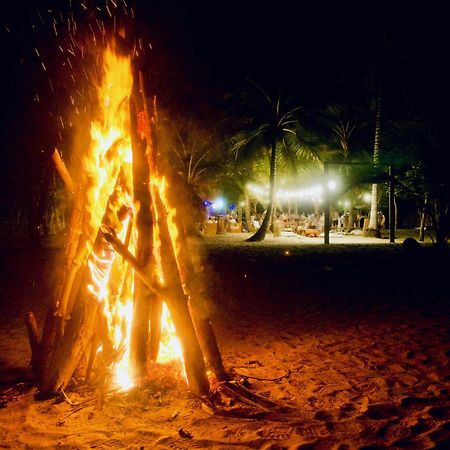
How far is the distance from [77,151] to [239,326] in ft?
11.9

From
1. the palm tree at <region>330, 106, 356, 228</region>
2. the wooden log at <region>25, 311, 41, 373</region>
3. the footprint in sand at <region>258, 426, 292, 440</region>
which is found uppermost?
the palm tree at <region>330, 106, 356, 228</region>

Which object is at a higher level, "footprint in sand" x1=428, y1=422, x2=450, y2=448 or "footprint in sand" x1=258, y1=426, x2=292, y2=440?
"footprint in sand" x1=428, y1=422, x2=450, y2=448

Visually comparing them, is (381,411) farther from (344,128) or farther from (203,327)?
(344,128)

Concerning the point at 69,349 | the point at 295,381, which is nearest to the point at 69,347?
the point at 69,349

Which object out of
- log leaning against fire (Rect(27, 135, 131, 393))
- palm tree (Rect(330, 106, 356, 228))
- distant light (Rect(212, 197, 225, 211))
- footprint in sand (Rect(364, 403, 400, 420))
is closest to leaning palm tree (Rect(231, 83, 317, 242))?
palm tree (Rect(330, 106, 356, 228))

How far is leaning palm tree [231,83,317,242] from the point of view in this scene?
23406mm

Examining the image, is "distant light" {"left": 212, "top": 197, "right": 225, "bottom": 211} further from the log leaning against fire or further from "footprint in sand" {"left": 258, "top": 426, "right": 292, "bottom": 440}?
"footprint in sand" {"left": 258, "top": 426, "right": 292, "bottom": 440}

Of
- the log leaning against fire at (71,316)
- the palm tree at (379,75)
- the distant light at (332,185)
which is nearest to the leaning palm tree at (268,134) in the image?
the distant light at (332,185)

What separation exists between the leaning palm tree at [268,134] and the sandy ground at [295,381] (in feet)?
46.4

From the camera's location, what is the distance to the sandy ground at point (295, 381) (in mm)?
3217

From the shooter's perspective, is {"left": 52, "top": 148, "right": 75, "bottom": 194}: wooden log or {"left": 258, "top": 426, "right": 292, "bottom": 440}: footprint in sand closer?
{"left": 258, "top": 426, "right": 292, "bottom": 440}: footprint in sand

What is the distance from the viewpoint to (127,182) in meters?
4.08

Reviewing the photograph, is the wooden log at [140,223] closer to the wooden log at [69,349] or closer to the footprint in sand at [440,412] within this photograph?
the wooden log at [69,349]

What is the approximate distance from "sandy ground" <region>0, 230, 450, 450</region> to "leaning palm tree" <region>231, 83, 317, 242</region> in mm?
14131
